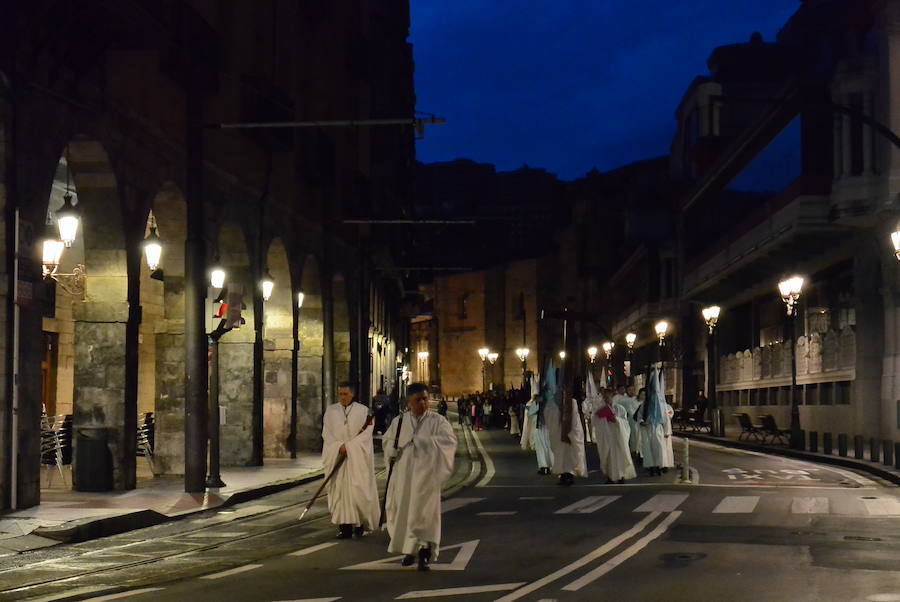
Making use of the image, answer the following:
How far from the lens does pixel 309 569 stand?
443 inches

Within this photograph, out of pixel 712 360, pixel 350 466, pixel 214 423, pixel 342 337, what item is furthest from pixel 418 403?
pixel 712 360

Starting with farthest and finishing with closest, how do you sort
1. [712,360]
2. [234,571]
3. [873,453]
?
[712,360], [873,453], [234,571]

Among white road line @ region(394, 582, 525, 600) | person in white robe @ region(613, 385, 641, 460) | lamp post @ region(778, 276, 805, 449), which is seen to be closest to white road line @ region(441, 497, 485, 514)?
person in white robe @ region(613, 385, 641, 460)

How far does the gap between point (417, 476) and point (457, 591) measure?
202cm

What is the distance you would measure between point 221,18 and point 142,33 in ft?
28.3

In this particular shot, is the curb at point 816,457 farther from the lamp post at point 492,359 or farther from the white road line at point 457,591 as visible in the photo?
the lamp post at point 492,359

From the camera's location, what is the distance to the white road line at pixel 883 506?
1623 centimetres

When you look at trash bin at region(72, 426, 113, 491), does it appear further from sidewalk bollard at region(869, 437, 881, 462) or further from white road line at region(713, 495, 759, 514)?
sidewalk bollard at region(869, 437, 881, 462)

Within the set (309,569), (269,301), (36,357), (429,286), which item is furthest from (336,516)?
(429,286)

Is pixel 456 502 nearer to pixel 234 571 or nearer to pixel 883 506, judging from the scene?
pixel 883 506

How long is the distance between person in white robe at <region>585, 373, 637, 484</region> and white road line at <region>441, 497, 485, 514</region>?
3.94m

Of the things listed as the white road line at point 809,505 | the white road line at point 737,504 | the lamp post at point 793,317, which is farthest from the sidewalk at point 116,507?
the lamp post at point 793,317

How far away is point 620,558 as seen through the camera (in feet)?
37.9

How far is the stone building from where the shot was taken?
16.2 metres
